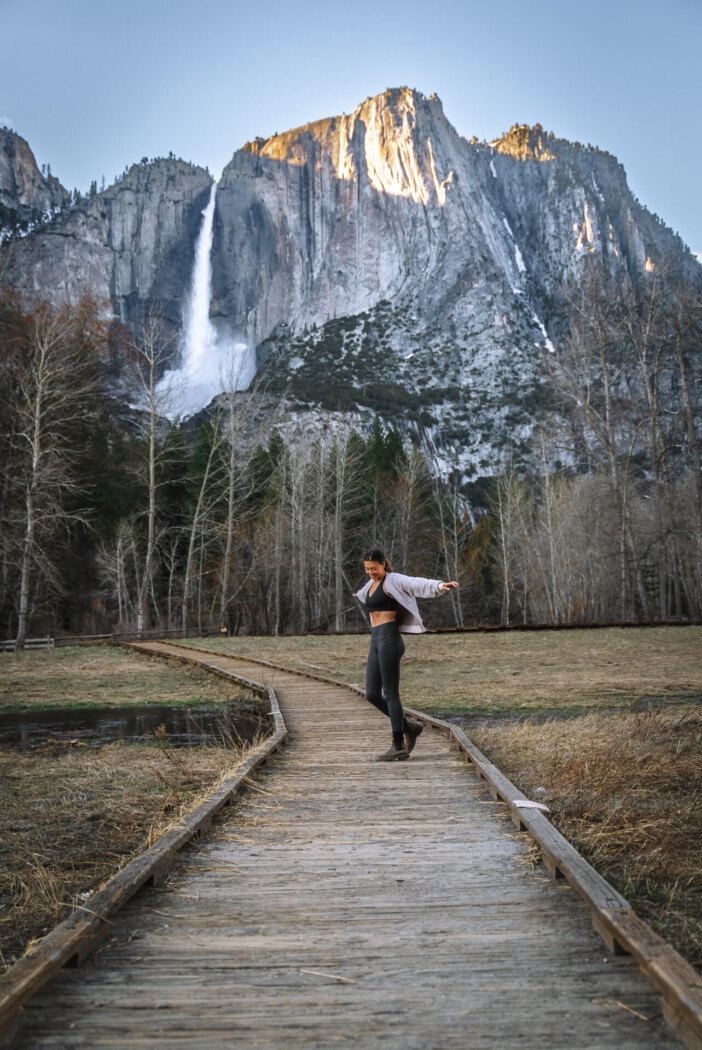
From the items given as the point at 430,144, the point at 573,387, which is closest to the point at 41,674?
the point at 573,387

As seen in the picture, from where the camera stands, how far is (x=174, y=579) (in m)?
48.8

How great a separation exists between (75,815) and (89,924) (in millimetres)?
3429

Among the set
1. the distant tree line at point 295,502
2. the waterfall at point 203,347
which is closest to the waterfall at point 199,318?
the waterfall at point 203,347

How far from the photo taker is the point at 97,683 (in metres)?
17.4

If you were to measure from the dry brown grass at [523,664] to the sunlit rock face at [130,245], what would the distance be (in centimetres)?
10415

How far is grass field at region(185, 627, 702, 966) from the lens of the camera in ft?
→ 13.0

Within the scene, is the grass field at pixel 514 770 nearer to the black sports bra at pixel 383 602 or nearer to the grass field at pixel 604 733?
the grass field at pixel 604 733

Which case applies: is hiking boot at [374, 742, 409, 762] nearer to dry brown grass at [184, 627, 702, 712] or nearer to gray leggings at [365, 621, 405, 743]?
gray leggings at [365, 621, 405, 743]

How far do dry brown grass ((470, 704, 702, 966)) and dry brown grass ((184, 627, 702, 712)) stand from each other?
292cm

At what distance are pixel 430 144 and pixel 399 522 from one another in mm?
100329

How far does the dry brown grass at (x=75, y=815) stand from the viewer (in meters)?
3.79

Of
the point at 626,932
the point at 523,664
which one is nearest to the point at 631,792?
the point at 626,932

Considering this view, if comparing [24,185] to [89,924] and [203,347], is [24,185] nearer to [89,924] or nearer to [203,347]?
[203,347]

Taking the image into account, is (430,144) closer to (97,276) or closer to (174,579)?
(97,276)
